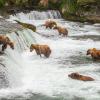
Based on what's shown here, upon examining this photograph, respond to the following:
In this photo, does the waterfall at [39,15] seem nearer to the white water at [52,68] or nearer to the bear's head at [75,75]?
the white water at [52,68]

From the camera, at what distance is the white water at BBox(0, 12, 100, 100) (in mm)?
13664

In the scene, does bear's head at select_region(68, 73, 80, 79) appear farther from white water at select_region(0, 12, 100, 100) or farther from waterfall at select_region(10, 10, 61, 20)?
waterfall at select_region(10, 10, 61, 20)

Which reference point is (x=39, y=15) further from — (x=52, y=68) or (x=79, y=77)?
(x=79, y=77)

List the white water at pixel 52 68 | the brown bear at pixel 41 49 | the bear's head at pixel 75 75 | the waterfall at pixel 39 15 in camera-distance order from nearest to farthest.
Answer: the white water at pixel 52 68, the bear's head at pixel 75 75, the brown bear at pixel 41 49, the waterfall at pixel 39 15

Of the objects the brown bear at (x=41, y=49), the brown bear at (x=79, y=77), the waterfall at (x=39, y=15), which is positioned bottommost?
the brown bear at (x=79, y=77)

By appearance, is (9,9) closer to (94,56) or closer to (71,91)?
(94,56)

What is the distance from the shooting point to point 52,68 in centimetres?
1680

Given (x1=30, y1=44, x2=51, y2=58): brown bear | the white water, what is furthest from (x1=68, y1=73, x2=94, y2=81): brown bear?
(x1=30, y1=44, x2=51, y2=58): brown bear

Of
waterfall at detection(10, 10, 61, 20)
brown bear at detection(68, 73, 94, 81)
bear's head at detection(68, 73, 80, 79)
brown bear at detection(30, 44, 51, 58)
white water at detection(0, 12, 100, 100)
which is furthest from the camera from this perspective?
waterfall at detection(10, 10, 61, 20)

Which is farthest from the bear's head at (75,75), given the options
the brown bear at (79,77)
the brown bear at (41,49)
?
the brown bear at (41,49)

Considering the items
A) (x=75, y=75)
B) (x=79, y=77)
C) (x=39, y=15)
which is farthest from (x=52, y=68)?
(x=39, y=15)

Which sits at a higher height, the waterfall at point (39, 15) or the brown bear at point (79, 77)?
the waterfall at point (39, 15)

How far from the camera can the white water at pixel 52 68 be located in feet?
44.8

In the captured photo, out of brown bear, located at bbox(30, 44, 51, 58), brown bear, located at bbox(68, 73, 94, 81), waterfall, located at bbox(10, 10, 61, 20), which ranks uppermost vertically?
waterfall, located at bbox(10, 10, 61, 20)
